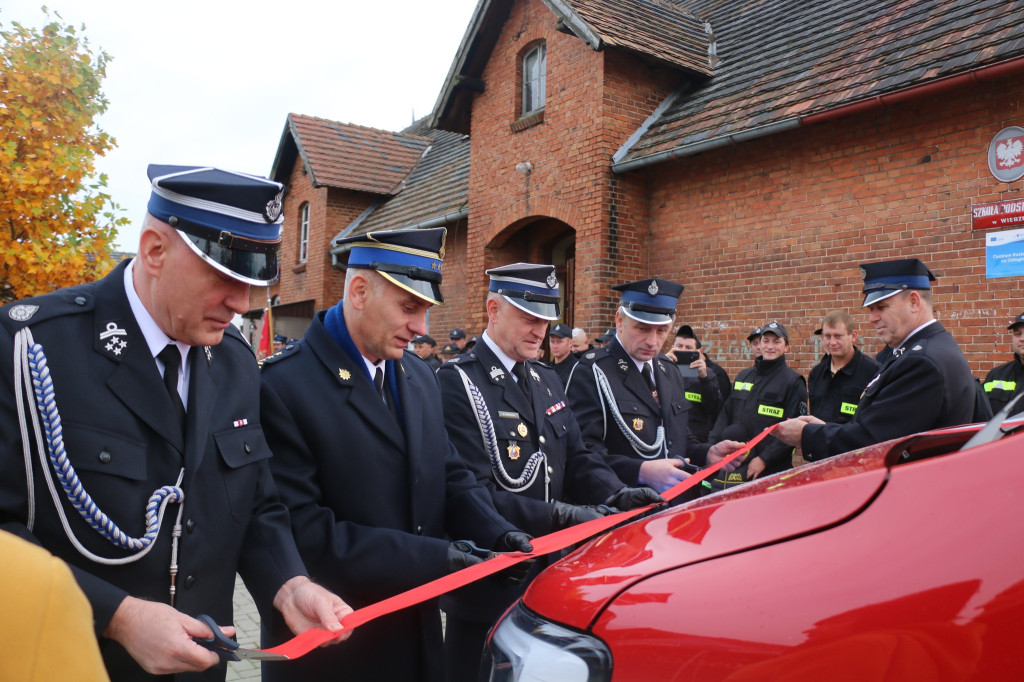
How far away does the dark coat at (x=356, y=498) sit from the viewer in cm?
217

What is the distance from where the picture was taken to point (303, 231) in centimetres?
1838

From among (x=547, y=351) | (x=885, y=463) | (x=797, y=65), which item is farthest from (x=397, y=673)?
(x=547, y=351)

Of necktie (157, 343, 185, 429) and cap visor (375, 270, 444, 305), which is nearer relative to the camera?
necktie (157, 343, 185, 429)

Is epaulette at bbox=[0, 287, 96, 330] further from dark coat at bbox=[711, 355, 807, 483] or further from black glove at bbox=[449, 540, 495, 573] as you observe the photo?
dark coat at bbox=[711, 355, 807, 483]

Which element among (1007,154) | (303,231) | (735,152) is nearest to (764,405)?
(1007,154)

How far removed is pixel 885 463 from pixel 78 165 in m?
6.40

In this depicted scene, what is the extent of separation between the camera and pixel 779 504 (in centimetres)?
138

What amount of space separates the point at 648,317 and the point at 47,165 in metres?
4.92

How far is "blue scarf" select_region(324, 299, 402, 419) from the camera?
2.43 metres

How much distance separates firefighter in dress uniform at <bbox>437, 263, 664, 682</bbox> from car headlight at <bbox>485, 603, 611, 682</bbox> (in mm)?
1214

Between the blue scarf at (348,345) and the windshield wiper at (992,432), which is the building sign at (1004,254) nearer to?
the windshield wiper at (992,432)

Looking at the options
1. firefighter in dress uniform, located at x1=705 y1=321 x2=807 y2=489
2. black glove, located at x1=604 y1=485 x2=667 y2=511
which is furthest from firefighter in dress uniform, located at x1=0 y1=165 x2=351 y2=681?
firefighter in dress uniform, located at x1=705 y1=321 x2=807 y2=489

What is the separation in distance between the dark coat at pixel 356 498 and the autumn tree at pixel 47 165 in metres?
4.53

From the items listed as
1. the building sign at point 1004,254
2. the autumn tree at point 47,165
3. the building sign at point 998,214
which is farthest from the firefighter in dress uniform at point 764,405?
the autumn tree at point 47,165
